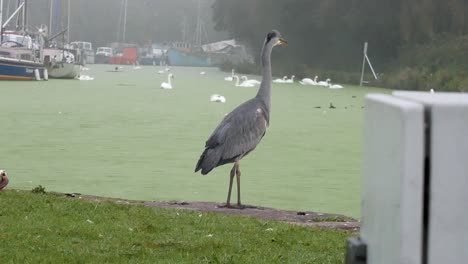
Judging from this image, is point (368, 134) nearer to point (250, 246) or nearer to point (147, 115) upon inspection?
point (250, 246)

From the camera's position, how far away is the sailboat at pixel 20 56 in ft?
121

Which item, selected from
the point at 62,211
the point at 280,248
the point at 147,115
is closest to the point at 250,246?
the point at 280,248

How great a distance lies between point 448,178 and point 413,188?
67 millimetres

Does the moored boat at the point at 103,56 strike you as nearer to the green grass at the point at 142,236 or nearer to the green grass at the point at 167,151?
the green grass at the point at 167,151

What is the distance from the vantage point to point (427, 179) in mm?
1668

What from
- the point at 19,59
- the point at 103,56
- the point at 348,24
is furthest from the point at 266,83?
the point at 103,56

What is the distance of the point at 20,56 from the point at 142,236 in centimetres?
3541

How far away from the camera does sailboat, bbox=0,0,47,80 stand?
37031 mm

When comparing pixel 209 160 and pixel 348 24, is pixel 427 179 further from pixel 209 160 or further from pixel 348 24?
pixel 348 24

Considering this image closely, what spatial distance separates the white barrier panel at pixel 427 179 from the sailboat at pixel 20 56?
117 ft

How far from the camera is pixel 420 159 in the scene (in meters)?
1.66

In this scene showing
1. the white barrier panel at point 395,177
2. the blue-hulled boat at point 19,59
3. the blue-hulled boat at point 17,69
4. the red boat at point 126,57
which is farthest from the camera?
the red boat at point 126,57

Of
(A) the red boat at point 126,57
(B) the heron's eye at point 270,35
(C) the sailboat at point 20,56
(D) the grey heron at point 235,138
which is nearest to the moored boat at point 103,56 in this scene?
(A) the red boat at point 126,57

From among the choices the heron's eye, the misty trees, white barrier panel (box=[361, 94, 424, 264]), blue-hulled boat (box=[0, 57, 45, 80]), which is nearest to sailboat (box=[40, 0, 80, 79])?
blue-hulled boat (box=[0, 57, 45, 80])
